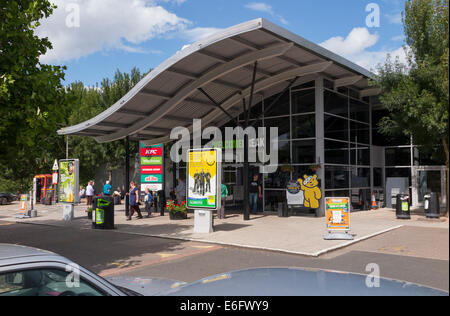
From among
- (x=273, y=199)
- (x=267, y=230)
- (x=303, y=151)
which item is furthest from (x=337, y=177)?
(x=267, y=230)

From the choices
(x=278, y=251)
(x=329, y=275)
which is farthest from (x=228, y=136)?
(x=329, y=275)

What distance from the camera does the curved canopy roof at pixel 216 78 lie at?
1477 centimetres

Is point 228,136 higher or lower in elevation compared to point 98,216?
higher

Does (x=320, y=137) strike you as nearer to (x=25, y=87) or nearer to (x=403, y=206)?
(x=403, y=206)

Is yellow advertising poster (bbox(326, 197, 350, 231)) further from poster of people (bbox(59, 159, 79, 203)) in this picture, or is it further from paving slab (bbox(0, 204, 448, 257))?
poster of people (bbox(59, 159, 79, 203))

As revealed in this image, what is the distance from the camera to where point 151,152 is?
21359 mm

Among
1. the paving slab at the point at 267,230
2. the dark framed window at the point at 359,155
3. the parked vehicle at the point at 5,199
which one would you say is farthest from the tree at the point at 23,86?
the parked vehicle at the point at 5,199

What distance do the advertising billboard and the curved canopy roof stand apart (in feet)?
4.11

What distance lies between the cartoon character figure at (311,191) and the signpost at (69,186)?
11.0m

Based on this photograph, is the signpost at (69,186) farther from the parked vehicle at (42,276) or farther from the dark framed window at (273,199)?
the parked vehicle at (42,276)

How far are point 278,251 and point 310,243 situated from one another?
1499mm
